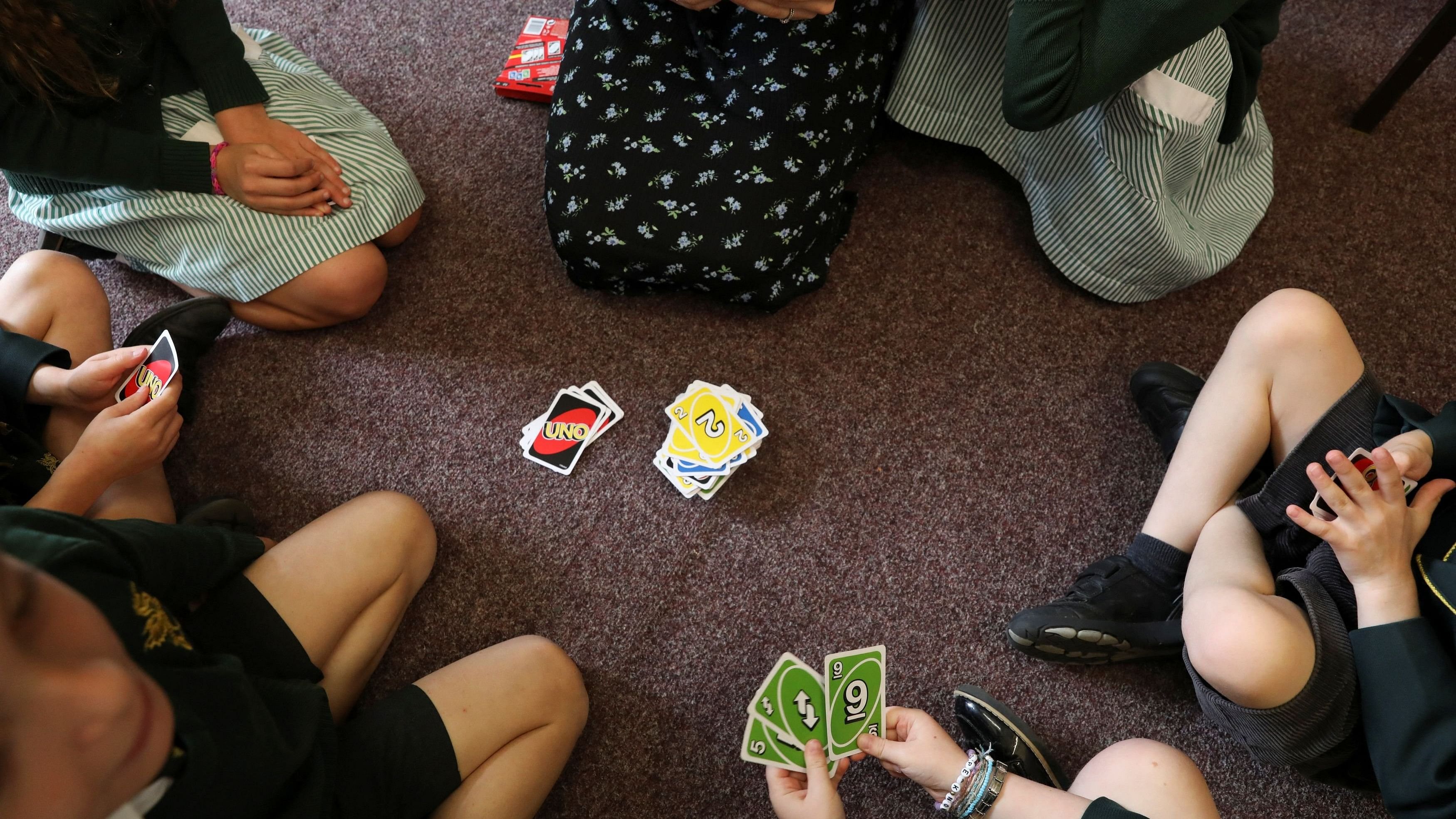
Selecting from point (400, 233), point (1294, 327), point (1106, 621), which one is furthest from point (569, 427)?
point (1294, 327)

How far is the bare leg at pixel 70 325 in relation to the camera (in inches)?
48.4

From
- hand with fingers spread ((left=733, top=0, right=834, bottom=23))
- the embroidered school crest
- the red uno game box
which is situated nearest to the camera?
the embroidered school crest

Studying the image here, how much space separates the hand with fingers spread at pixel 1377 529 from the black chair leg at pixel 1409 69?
1.05m

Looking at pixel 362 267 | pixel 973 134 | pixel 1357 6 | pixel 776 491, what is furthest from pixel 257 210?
pixel 1357 6

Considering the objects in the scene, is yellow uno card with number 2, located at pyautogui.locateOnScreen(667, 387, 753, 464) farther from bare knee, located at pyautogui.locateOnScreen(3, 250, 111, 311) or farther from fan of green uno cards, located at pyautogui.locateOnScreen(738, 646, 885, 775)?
bare knee, located at pyautogui.locateOnScreen(3, 250, 111, 311)

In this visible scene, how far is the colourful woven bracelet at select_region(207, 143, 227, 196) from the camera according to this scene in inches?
54.0

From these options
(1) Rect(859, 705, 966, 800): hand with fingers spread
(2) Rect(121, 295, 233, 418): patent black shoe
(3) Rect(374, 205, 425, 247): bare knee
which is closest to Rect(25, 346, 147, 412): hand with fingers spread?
(2) Rect(121, 295, 233, 418): patent black shoe

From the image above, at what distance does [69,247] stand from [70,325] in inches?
10.5

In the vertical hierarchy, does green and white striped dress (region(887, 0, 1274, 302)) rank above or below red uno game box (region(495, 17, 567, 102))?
above

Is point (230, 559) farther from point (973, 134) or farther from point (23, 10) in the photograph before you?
point (973, 134)

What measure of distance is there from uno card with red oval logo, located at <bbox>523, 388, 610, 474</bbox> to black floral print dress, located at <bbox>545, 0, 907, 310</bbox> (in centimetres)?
23

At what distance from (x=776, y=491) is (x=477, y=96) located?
1.06 metres

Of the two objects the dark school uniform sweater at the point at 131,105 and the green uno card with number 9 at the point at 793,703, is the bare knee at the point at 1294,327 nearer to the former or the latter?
the green uno card with number 9 at the point at 793,703

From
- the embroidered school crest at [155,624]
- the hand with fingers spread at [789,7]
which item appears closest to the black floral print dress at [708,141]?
the hand with fingers spread at [789,7]
